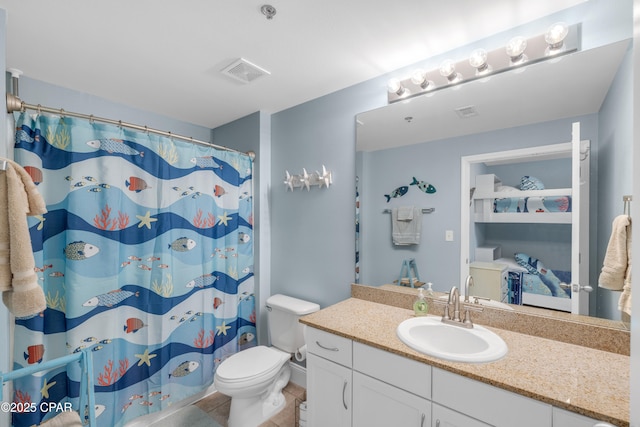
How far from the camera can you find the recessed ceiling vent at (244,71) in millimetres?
1693

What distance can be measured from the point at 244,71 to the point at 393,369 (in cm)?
187

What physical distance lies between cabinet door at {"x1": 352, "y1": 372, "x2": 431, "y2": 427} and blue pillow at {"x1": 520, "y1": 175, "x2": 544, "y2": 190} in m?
1.10

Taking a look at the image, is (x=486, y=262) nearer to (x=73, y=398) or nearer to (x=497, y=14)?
(x=497, y=14)

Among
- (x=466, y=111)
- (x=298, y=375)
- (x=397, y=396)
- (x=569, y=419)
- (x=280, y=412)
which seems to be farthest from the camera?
(x=298, y=375)

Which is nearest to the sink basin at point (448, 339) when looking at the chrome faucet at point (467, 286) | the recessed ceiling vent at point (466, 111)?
the chrome faucet at point (467, 286)

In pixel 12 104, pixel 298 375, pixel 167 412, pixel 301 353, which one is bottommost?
pixel 167 412

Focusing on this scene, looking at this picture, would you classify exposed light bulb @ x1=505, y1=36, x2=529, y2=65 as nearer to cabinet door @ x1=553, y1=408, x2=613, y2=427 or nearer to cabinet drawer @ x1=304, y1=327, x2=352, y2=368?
cabinet door @ x1=553, y1=408, x2=613, y2=427

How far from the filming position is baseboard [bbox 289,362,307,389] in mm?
2240

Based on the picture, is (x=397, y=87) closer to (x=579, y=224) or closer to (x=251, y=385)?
(x=579, y=224)

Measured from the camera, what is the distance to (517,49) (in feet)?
4.35

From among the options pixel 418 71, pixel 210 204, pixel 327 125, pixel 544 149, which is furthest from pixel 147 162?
pixel 544 149

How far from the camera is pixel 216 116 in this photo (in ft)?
8.45

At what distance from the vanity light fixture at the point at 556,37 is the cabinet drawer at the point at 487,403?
4.79ft

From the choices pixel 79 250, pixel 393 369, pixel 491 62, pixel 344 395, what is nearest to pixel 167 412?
pixel 79 250
